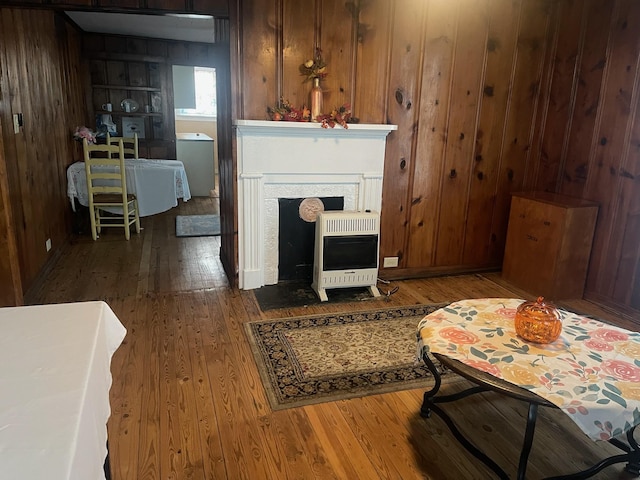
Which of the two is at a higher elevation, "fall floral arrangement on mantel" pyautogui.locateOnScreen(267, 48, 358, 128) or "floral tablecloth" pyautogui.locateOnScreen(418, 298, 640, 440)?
"fall floral arrangement on mantel" pyautogui.locateOnScreen(267, 48, 358, 128)

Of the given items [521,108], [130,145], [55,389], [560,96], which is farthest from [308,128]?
[130,145]

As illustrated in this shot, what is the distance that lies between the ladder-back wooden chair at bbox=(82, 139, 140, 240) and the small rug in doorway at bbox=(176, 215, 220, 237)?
1.71 feet

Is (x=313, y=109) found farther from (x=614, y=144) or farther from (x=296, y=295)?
(x=614, y=144)

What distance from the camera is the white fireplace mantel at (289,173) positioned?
3383 millimetres

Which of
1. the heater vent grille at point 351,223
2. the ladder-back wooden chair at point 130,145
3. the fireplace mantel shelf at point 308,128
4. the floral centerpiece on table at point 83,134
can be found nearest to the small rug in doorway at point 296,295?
the heater vent grille at point 351,223

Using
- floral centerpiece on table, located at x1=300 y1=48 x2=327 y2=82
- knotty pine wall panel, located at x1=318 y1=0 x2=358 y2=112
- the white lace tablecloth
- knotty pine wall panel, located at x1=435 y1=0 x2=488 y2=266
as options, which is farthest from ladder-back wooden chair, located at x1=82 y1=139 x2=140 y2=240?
knotty pine wall panel, located at x1=435 y1=0 x2=488 y2=266

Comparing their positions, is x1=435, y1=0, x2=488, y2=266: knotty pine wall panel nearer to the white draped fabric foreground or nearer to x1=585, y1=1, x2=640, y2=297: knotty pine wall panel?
x1=585, y1=1, x2=640, y2=297: knotty pine wall panel

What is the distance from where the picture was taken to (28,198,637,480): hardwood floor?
1838mm

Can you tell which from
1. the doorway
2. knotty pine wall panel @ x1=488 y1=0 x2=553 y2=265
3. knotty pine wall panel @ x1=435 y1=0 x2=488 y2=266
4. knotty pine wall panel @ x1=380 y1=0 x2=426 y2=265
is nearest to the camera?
knotty pine wall panel @ x1=380 y1=0 x2=426 y2=265

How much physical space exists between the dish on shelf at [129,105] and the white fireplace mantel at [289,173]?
451cm

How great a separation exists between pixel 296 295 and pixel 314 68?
168 cm

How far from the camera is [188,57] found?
278 inches

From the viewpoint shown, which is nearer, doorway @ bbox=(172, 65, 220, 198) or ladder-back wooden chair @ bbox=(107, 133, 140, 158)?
ladder-back wooden chair @ bbox=(107, 133, 140, 158)

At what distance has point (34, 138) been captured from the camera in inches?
150
